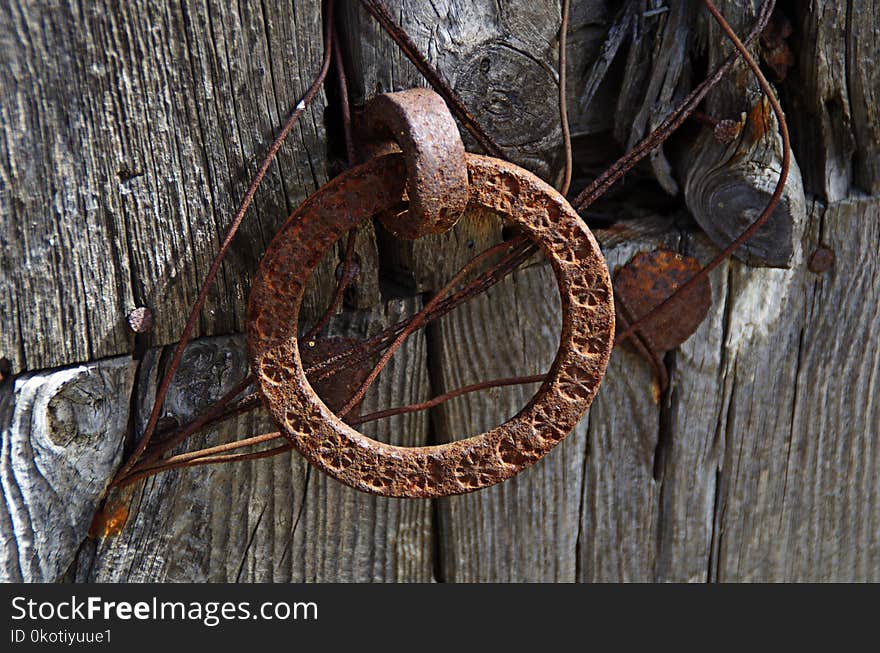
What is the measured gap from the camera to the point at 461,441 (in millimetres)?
930

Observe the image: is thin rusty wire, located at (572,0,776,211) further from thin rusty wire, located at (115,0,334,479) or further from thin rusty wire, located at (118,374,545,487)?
thin rusty wire, located at (115,0,334,479)

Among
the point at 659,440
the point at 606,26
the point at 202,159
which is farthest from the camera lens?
the point at 659,440

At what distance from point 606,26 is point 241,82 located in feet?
1.77

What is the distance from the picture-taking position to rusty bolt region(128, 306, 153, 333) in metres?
1.00

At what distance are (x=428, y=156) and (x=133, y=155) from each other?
0.39m

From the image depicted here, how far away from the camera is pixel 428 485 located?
0.94 metres

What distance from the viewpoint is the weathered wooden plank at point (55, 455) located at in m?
0.99

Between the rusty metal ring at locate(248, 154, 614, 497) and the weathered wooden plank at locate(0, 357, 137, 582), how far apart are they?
26cm

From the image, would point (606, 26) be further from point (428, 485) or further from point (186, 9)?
point (428, 485)

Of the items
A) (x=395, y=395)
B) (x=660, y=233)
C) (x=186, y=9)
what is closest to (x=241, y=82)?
(x=186, y=9)

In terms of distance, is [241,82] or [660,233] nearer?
[241,82]

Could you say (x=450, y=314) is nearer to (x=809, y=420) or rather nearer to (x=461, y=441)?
(x=461, y=441)

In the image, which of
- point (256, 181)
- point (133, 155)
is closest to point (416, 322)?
point (256, 181)

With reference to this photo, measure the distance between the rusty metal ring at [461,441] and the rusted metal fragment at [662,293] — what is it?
0.91 ft
